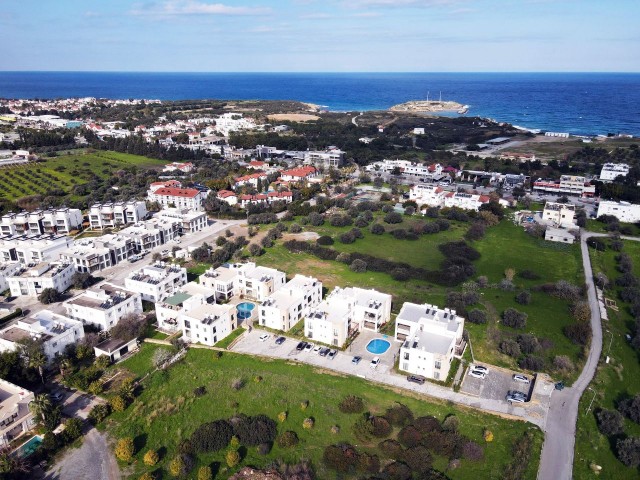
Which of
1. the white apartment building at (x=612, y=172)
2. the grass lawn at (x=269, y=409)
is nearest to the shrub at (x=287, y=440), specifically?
the grass lawn at (x=269, y=409)

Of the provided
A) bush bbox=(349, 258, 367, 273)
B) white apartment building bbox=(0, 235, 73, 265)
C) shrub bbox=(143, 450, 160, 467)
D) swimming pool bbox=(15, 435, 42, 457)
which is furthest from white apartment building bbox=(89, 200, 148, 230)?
shrub bbox=(143, 450, 160, 467)

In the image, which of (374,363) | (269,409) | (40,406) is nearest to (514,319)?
(374,363)

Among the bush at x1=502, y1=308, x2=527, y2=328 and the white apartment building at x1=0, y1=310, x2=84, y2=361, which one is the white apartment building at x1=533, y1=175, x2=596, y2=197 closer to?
the bush at x1=502, y1=308, x2=527, y2=328

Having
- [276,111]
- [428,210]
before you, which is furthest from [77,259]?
[276,111]

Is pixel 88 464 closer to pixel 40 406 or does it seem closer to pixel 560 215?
pixel 40 406

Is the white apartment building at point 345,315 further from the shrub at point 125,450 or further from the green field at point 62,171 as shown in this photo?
the green field at point 62,171
